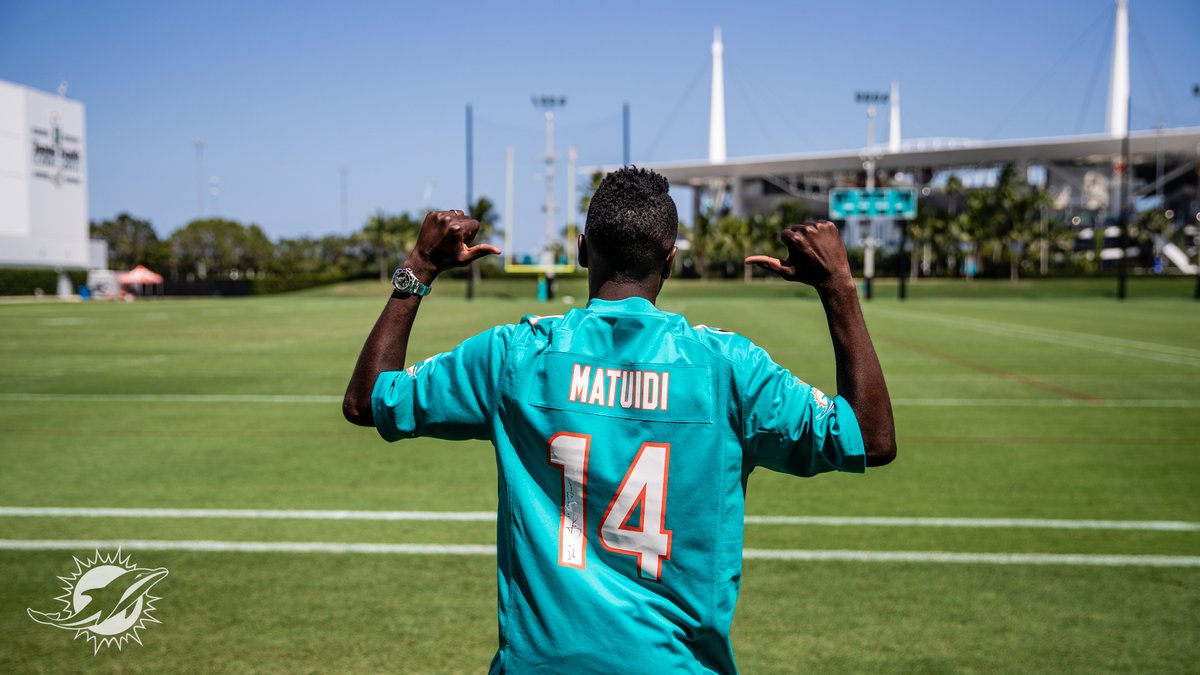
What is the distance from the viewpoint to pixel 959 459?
9.37 m

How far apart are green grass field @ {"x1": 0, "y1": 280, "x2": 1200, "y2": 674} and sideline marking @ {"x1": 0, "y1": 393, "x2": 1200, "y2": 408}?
7cm

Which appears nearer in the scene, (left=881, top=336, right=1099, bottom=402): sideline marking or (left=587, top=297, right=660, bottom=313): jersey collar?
(left=587, top=297, right=660, bottom=313): jersey collar

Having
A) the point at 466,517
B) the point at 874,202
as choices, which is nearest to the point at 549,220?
the point at 874,202

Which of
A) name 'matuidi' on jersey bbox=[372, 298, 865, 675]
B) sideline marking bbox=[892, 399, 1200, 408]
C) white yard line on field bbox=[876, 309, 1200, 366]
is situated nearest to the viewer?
name 'matuidi' on jersey bbox=[372, 298, 865, 675]

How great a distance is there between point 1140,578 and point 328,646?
14.2 feet

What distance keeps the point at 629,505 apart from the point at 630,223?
603mm

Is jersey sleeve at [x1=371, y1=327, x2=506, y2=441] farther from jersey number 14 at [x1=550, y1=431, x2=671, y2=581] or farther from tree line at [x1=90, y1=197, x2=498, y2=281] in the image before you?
tree line at [x1=90, y1=197, x2=498, y2=281]

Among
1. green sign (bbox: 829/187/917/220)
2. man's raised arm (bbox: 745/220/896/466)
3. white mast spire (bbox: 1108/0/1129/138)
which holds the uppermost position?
white mast spire (bbox: 1108/0/1129/138)

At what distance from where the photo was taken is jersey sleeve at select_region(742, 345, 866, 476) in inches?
82.1

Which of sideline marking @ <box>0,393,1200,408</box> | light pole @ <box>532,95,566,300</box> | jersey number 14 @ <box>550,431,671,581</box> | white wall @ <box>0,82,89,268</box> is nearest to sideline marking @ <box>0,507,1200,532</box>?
jersey number 14 @ <box>550,431,671,581</box>

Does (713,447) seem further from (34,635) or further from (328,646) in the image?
(34,635)

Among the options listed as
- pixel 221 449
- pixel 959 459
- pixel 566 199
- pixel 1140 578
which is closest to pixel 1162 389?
pixel 959 459
